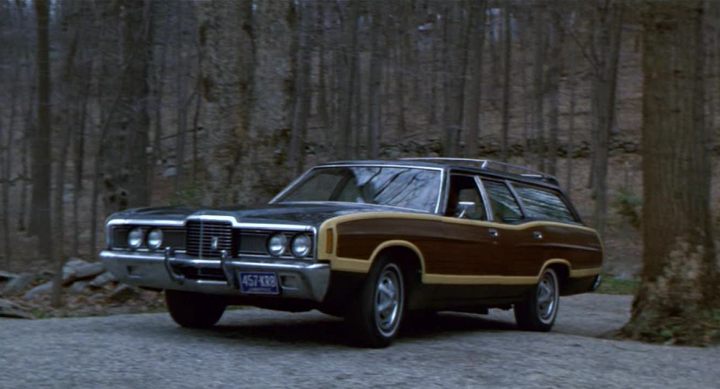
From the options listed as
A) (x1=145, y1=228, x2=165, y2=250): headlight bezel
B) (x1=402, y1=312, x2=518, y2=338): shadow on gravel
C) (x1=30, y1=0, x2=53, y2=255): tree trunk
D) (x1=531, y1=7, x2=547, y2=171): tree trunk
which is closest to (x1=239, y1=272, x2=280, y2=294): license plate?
(x1=145, y1=228, x2=165, y2=250): headlight bezel

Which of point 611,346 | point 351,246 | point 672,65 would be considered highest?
point 672,65

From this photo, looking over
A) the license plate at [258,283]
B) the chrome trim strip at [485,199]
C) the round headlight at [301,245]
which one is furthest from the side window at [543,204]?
the license plate at [258,283]

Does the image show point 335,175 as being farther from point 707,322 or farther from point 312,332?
point 707,322

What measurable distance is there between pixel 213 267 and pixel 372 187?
2027 mm

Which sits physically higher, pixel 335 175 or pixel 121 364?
pixel 335 175

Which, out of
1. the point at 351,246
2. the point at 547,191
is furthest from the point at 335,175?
the point at 547,191

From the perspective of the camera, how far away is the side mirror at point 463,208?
28.9 feet

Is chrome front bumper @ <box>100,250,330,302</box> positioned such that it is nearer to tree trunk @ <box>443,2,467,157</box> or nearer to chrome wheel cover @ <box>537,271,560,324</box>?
chrome wheel cover @ <box>537,271,560,324</box>

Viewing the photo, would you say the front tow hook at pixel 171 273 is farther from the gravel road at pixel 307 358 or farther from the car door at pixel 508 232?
the car door at pixel 508 232

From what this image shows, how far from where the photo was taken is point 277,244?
7266 mm

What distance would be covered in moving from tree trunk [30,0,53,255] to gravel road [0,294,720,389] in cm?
751

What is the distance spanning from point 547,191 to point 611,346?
273cm

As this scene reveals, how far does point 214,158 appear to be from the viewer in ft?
41.2

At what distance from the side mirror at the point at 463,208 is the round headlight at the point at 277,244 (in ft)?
6.91
